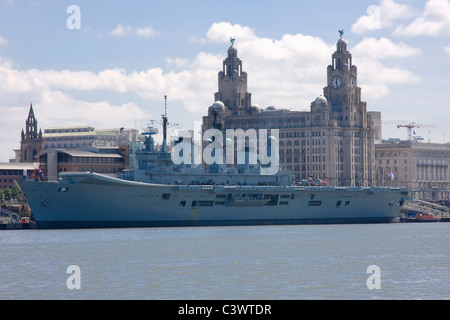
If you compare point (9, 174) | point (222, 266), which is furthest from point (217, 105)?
point (222, 266)

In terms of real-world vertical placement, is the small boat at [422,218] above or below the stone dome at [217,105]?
below

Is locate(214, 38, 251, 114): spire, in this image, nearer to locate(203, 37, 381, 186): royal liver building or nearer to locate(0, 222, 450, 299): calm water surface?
locate(203, 37, 381, 186): royal liver building

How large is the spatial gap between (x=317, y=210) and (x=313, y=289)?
61780 mm

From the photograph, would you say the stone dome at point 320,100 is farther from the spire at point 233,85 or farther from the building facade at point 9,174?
the building facade at point 9,174

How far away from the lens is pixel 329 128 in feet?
528

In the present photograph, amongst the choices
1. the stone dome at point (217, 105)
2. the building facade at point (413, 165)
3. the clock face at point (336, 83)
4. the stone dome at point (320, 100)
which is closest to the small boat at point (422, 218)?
the stone dome at point (320, 100)

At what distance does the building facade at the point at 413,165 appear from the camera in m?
179

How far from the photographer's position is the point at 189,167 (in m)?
95.6

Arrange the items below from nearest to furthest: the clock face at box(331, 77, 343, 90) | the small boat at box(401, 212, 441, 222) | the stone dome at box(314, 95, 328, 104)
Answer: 1. the small boat at box(401, 212, 441, 222)
2. the stone dome at box(314, 95, 328, 104)
3. the clock face at box(331, 77, 343, 90)

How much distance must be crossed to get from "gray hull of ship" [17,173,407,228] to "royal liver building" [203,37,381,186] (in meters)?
54.2

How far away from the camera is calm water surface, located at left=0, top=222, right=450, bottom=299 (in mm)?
37875

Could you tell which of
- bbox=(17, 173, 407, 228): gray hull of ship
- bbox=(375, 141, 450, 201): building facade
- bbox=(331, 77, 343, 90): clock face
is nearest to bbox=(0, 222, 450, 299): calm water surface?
bbox=(17, 173, 407, 228): gray hull of ship

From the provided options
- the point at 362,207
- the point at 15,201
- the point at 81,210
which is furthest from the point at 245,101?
the point at 81,210

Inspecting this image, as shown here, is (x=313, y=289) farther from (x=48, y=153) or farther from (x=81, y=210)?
Answer: (x=48, y=153)
